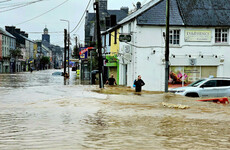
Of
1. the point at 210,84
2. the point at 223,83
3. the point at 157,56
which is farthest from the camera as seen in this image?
the point at 157,56

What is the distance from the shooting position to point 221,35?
2914cm

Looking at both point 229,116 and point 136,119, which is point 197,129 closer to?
point 136,119

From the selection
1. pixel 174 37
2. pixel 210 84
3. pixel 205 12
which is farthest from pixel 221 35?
pixel 210 84

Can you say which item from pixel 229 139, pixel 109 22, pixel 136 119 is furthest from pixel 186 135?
pixel 109 22

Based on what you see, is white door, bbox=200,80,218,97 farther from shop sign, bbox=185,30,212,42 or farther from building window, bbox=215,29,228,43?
building window, bbox=215,29,228,43

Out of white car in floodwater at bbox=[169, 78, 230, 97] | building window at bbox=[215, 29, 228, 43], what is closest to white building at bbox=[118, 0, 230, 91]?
building window at bbox=[215, 29, 228, 43]

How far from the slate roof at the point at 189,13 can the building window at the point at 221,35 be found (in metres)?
0.77

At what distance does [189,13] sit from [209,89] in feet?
39.4

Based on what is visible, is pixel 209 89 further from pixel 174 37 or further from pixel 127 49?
pixel 127 49

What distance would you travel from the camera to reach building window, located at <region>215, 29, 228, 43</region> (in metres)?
29.1

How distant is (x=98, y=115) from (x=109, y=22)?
31281mm

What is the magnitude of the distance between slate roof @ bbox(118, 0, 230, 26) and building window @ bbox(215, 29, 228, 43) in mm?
768

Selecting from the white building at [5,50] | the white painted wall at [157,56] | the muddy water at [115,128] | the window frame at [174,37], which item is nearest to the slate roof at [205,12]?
the window frame at [174,37]

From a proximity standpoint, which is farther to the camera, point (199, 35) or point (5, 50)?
point (5, 50)
